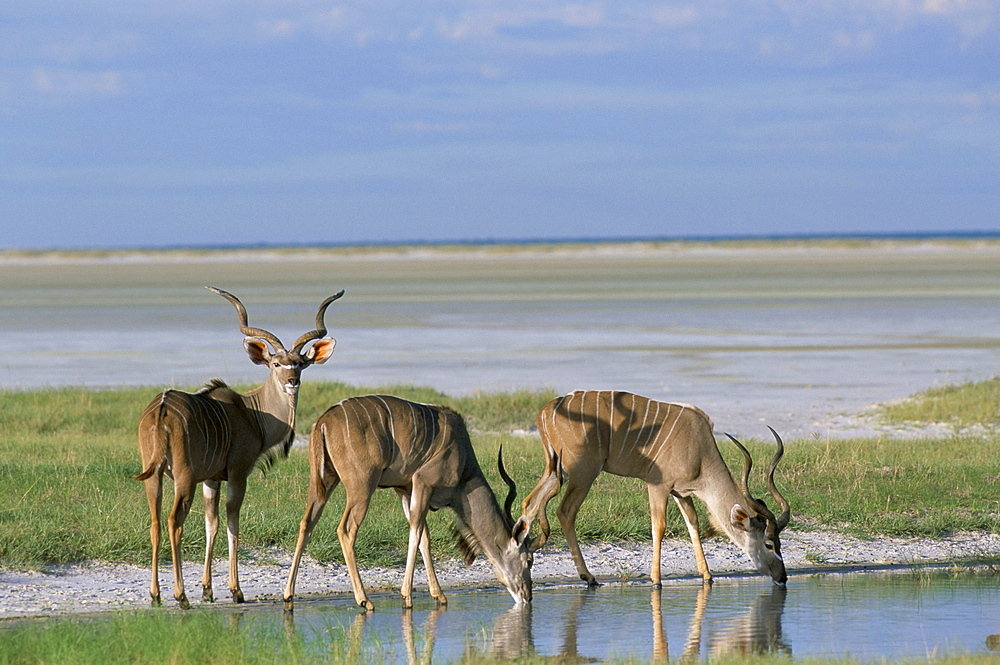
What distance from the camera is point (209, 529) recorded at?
9.02 meters

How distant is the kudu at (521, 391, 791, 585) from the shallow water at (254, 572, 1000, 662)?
0.42 m

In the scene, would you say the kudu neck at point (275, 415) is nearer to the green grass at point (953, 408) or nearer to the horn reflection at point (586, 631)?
the horn reflection at point (586, 631)

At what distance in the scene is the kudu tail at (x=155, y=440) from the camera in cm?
848

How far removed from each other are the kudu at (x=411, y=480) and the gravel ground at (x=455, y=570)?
0.64 meters

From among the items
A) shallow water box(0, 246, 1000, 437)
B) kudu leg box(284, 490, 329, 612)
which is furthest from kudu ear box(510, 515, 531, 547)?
shallow water box(0, 246, 1000, 437)

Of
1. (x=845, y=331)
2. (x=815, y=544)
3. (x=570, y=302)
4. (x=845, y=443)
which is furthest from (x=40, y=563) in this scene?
(x=570, y=302)

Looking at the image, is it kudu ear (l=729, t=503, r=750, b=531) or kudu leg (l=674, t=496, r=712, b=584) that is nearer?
kudu ear (l=729, t=503, r=750, b=531)

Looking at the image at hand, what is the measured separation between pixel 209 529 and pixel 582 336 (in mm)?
22841

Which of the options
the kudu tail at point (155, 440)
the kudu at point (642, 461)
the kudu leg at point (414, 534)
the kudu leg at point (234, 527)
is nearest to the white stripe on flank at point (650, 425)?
the kudu at point (642, 461)

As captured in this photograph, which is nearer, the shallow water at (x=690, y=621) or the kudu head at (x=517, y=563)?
the shallow water at (x=690, y=621)

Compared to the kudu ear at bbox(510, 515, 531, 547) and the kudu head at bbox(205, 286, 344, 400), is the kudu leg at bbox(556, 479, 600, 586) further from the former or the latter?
the kudu head at bbox(205, 286, 344, 400)

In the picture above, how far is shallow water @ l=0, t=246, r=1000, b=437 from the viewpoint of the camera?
21234 mm

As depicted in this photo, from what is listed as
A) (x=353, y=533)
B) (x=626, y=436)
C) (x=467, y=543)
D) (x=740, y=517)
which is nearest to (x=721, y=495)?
(x=740, y=517)

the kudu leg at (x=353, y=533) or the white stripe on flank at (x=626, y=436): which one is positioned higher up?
the white stripe on flank at (x=626, y=436)
